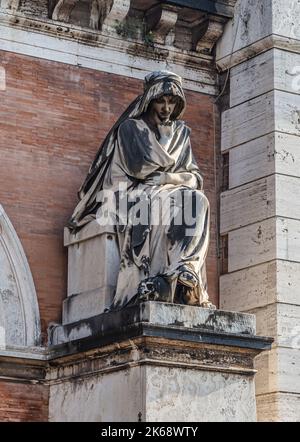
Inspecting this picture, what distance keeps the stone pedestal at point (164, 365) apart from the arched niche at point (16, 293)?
0.55 m

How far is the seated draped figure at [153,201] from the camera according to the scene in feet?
45.5

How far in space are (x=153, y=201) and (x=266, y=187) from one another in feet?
6.13

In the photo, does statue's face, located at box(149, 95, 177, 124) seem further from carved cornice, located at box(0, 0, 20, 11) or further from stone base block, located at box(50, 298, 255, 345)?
stone base block, located at box(50, 298, 255, 345)

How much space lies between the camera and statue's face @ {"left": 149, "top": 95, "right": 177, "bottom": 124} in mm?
14742

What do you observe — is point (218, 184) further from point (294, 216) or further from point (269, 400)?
point (269, 400)

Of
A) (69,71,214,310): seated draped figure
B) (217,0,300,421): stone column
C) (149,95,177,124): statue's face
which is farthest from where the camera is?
(217,0,300,421): stone column

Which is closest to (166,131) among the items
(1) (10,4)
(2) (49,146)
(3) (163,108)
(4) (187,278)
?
(3) (163,108)

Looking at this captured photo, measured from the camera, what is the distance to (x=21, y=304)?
1470 centimetres

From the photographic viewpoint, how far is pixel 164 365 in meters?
13.5

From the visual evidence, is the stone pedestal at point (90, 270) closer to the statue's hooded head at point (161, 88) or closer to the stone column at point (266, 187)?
the statue's hooded head at point (161, 88)

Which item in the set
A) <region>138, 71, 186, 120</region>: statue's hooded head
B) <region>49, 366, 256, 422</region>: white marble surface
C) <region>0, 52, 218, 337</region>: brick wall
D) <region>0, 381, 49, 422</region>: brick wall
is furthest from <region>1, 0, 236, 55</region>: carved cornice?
<region>49, 366, 256, 422</region>: white marble surface

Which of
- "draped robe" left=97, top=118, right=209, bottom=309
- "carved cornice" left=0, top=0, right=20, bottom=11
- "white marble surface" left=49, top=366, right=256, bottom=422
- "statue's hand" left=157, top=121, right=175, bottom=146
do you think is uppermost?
"carved cornice" left=0, top=0, right=20, bottom=11

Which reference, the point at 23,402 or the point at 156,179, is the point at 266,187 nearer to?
the point at 156,179

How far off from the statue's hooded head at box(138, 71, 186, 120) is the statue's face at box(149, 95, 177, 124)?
5 cm
